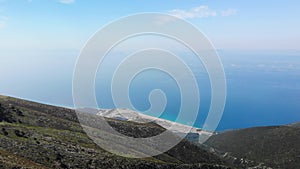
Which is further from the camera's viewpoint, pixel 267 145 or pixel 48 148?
pixel 267 145

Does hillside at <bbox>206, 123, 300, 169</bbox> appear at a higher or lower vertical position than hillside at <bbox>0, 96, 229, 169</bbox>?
lower

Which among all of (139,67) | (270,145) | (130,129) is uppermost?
(139,67)

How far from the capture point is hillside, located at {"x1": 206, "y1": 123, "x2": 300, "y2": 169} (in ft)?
430

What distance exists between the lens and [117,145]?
8019 centimetres

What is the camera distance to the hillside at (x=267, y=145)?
131125 mm

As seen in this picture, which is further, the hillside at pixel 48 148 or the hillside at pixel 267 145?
the hillside at pixel 267 145

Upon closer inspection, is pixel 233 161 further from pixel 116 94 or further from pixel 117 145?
pixel 116 94

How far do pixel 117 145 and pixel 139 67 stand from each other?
2054 inches

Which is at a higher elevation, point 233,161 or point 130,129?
point 130,129

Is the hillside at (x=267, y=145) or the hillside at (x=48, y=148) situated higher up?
the hillside at (x=48, y=148)

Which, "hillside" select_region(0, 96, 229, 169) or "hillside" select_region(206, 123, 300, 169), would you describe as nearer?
"hillside" select_region(0, 96, 229, 169)

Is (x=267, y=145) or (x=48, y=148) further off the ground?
(x=48, y=148)

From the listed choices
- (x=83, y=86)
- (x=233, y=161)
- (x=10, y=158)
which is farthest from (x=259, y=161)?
(x=83, y=86)

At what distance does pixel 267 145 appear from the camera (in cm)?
15338
